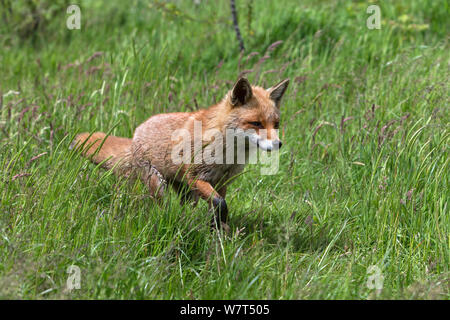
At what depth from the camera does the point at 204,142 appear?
485cm

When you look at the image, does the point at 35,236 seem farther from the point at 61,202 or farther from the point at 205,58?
the point at 205,58

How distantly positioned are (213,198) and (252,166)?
4.89 feet

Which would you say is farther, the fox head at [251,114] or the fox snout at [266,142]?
the fox head at [251,114]

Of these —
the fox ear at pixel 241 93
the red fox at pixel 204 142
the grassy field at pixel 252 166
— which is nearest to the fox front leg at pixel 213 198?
the red fox at pixel 204 142

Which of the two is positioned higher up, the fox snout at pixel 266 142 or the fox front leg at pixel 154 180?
the fox snout at pixel 266 142

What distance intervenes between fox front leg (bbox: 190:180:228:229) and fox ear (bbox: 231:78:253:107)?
792 millimetres

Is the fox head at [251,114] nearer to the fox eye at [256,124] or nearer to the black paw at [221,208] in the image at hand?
the fox eye at [256,124]

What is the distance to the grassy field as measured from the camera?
354cm

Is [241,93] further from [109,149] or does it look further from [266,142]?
[109,149]

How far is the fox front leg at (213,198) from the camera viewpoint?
441 cm

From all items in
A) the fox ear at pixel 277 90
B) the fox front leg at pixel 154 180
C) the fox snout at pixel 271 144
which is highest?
the fox ear at pixel 277 90

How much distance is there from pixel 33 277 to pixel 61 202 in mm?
769

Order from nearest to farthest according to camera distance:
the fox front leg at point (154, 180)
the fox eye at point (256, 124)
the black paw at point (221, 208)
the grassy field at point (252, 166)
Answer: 1. the grassy field at point (252, 166)
2. the black paw at point (221, 208)
3. the fox front leg at point (154, 180)
4. the fox eye at point (256, 124)

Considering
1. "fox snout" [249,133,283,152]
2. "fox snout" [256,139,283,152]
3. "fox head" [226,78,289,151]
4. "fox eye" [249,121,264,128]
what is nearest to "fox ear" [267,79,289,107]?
"fox head" [226,78,289,151]
